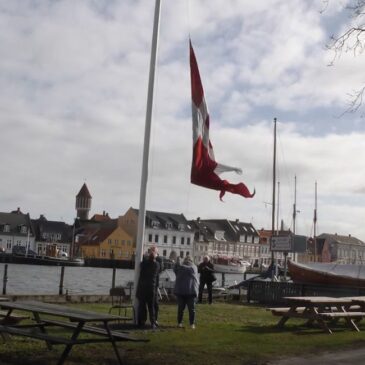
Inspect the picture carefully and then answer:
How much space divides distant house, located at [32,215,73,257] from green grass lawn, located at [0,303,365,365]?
123899mm

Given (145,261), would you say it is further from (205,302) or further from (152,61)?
(205,302)

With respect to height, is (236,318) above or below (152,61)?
below

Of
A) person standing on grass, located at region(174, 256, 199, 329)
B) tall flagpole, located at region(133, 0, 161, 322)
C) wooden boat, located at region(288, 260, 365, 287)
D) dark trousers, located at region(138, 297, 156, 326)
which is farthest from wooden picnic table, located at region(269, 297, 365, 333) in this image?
Answer: wooden boat, located at region(288, 260, 365, 287)

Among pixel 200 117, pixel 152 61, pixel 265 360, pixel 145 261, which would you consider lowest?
pixel 265 360

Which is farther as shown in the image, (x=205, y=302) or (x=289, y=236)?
(x=289, y=236)

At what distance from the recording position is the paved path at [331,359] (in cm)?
1107

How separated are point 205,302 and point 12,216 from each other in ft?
395

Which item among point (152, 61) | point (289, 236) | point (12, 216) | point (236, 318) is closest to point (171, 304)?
point (236, 318)

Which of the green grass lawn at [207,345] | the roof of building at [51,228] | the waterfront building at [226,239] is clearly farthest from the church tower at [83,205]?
the green grass lawn at [207,345]

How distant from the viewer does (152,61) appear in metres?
15.3

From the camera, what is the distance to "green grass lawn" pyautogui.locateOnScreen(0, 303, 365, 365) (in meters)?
10.6

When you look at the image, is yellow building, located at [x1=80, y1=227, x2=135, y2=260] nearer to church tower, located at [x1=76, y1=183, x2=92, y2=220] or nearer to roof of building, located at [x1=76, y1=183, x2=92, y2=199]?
church tower, located at [x1=76, y1=183, x2=92, y2=220]

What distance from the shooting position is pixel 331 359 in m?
11.5

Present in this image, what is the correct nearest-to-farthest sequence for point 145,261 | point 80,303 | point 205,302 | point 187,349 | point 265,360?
1. point 265,360
2. point 187,349
3. point 145,261
4. point 80,303
5. point 205,302
